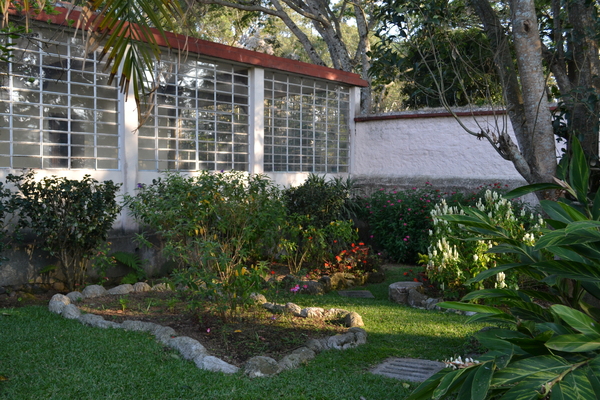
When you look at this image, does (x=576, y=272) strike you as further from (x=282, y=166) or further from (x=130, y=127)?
(x=282, y=166)

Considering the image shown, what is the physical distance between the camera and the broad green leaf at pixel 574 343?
7.63 feet

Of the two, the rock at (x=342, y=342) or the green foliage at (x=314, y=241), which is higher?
the green foliage at (x=314, y=241)

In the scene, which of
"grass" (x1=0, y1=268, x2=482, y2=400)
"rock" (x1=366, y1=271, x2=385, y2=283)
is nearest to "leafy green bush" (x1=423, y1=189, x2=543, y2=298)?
"grass" (x1=0, y1=268, x2=482, y2=400)

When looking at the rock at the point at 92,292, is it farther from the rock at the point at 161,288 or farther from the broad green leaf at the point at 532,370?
the broad green leaf at the point at 532,370

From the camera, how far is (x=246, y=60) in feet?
31.1

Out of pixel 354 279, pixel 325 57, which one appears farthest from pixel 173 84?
pixel 325 57

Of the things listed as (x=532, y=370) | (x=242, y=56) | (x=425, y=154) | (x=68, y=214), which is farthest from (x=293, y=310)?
(x=425, y=154)

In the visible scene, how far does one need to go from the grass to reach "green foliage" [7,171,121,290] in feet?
3.74

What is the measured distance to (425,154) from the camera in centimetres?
1118

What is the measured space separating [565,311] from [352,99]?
33.3ft

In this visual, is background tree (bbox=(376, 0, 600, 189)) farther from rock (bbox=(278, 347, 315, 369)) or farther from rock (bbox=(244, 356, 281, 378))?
rock (bbox=(244, 356, 281, 378))

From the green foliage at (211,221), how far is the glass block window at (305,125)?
3268mm

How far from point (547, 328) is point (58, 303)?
5272 millimetres

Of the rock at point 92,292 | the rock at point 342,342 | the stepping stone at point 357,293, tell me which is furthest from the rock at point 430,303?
the rock at point 92,292
